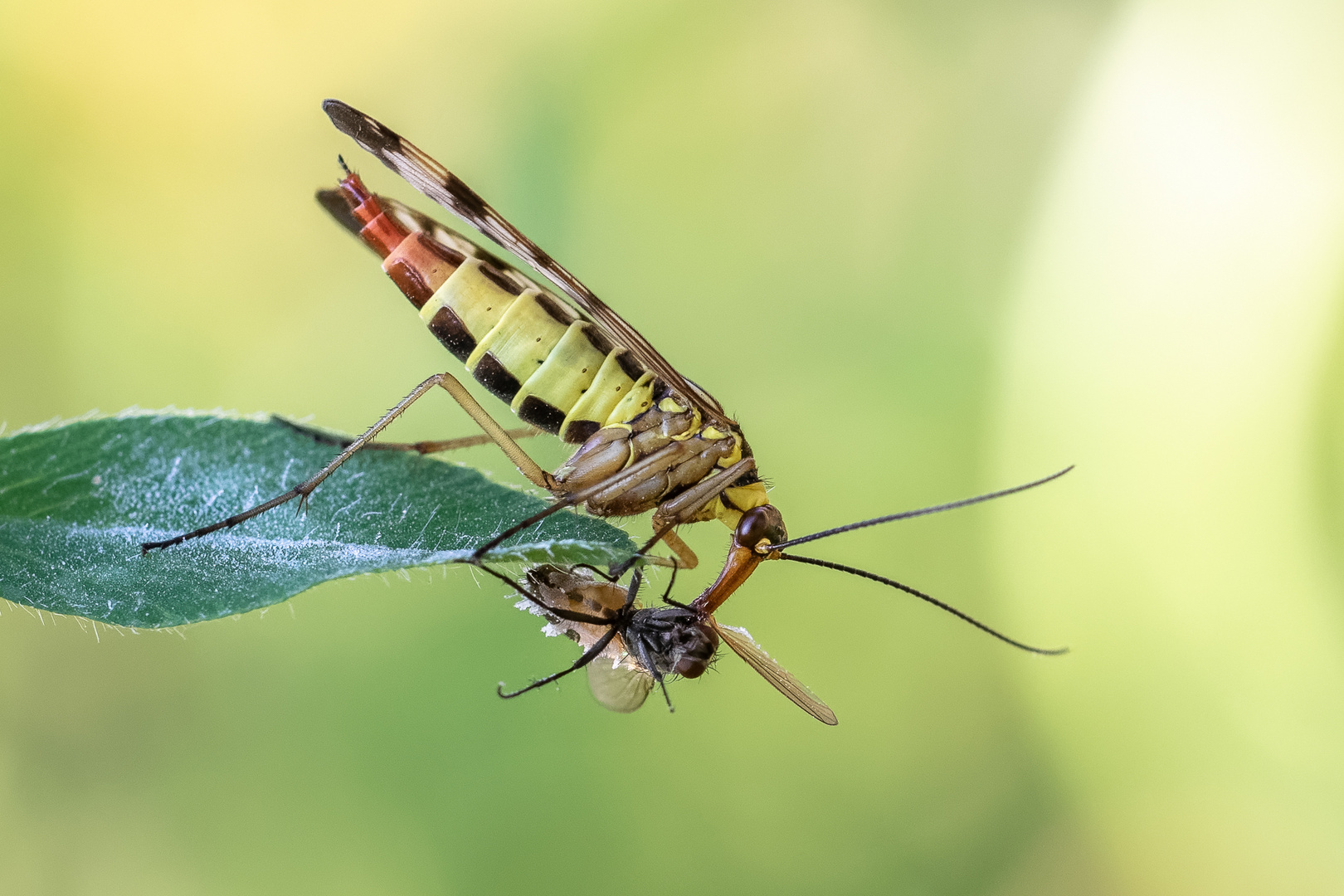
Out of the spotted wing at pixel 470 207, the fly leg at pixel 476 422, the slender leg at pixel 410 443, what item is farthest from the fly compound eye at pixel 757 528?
the slender leg at pixel 410 443

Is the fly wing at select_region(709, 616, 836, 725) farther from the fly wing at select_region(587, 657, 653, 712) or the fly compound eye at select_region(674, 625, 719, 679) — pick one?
the fly wing at select_region(587, 657, 653, 712)

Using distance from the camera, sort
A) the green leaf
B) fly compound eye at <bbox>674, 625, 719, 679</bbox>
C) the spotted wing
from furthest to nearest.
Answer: fly compound eye at <bbox>674, 625, 719, 679</bbox>
the spotted wing
the green leaf

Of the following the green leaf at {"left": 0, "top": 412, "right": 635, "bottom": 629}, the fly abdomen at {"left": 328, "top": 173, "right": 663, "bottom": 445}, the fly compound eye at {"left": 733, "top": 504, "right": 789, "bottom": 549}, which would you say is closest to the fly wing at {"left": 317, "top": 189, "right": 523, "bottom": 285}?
the fly abdomen at {"left": 328, "top": 173, "right": 663, "bottom": 445}

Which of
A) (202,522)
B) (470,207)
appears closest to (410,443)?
(470,207)

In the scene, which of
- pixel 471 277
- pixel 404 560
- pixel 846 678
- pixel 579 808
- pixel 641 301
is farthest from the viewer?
pixel 641 301

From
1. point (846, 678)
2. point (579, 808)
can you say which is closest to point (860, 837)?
point (846, 678)

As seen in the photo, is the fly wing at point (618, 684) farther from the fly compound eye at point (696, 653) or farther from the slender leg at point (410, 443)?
the slender leg at point (410, 443)

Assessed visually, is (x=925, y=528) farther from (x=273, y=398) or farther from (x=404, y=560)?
(x=404, y=560)
